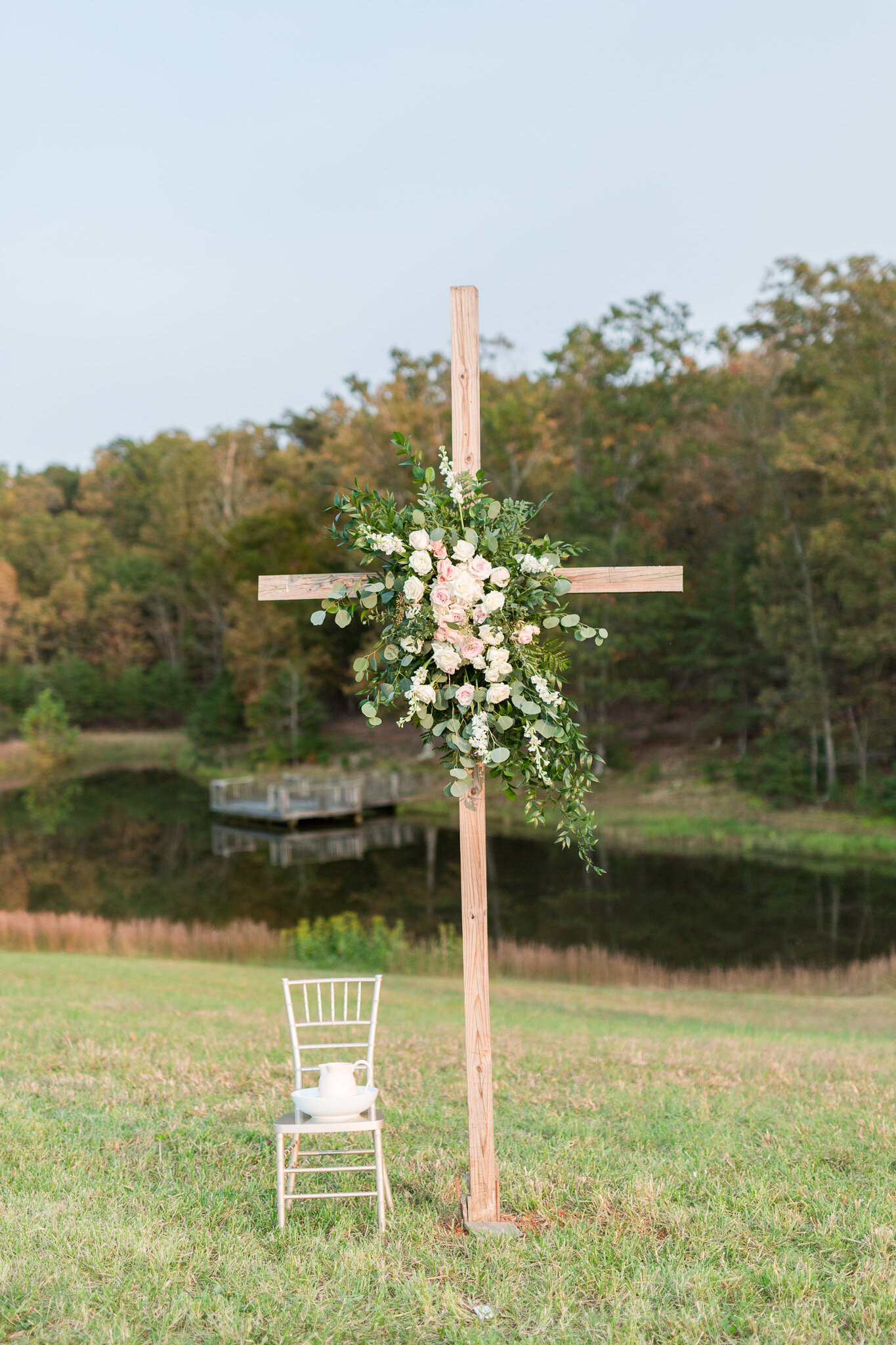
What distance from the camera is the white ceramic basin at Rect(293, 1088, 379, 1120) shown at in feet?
12.3

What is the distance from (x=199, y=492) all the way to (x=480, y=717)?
48628 millimetres

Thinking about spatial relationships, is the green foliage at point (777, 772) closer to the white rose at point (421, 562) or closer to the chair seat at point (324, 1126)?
the chair seat at point (324, 1126)

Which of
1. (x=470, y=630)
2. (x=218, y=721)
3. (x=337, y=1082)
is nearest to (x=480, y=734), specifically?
(x=470, y=630)

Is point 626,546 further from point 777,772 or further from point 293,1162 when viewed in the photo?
point 293,1162

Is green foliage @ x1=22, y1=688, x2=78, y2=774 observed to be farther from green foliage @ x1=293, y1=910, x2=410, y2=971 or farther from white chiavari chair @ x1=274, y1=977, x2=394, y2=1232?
white chiavari chair @ x1=274, y1=977, x2=394, y2=1232

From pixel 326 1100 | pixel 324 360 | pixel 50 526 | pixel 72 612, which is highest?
pixel 324 360

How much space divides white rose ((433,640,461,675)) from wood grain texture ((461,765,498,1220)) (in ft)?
1.40

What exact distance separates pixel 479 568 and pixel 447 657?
1.14ft

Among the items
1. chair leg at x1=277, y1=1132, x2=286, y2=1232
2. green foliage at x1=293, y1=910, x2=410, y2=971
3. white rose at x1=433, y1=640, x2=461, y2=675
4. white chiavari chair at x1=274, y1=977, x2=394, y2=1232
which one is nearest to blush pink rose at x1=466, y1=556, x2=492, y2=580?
white rose at x1=433, y1=640, x2=461, y2=675

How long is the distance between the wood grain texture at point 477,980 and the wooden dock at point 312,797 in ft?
76.0

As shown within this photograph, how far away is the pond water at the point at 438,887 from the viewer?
50.3 ft

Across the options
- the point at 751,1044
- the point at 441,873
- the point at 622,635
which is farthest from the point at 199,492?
the point at 751,1044

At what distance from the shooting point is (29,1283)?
3.11 metres

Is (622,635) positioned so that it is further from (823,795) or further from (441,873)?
(441,873)
